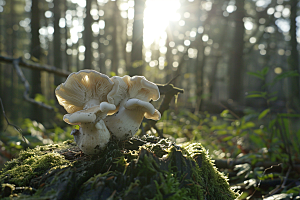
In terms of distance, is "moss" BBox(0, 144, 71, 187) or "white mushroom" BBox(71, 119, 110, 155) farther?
"white mushroom" BBox(71, 119, 110, 155)

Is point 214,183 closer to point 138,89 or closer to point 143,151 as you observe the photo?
point 143,151

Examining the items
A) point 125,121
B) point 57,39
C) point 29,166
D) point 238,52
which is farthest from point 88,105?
point 238,52

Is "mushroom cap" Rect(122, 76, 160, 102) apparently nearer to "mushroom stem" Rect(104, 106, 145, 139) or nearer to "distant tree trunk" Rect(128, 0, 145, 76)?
"mushroom stem" Rect(104, 106, 145, 139)

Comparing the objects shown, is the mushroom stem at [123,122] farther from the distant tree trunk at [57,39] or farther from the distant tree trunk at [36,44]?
the distant tree trunk at [57,39]

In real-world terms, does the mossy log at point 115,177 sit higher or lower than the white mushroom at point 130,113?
lower

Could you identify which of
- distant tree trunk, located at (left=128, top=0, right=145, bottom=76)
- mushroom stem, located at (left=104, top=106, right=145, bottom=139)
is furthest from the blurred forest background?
mushroom stem, located at (left=104, top=106, right=145, bottom=139)

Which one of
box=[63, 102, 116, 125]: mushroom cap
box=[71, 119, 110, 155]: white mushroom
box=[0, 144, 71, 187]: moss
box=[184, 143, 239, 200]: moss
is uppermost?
box=[63, 102, 116, 125]: mushroom cap

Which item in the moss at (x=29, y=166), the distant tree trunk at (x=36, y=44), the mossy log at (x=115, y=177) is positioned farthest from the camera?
the distant tree trunk at (x=36, y=44)

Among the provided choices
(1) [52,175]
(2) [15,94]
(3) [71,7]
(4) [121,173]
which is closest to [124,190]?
(4) [121,173]

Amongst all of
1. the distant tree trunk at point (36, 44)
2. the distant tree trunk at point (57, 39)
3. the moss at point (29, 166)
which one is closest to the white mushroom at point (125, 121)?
the moss at point (29, 166)
